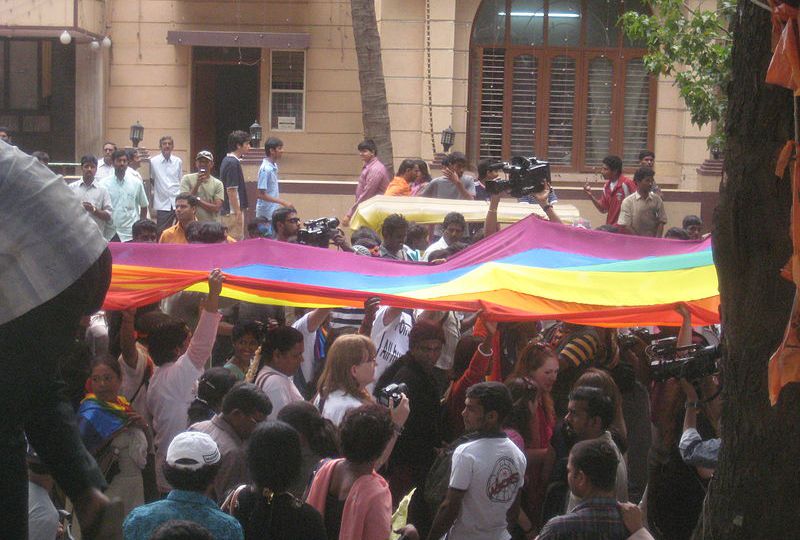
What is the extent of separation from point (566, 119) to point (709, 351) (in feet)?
51.7

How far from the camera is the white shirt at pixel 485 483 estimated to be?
5.80 metres

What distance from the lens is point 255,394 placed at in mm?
5984

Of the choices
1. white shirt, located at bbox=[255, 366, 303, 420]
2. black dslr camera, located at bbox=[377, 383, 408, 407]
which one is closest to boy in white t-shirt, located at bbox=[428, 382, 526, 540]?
black dslr camera, located at bbox=[377, 383, 408, 407]

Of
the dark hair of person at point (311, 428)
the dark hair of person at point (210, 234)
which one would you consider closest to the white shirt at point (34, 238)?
the dark hair of person at point (311, 428)

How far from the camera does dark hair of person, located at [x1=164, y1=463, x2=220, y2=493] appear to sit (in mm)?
4875

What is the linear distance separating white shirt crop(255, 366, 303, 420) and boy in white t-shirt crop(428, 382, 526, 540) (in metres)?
1.24

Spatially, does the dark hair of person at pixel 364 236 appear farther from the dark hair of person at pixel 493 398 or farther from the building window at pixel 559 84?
the building window at pixel 559 84

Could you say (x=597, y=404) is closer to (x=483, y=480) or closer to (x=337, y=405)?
(x=483, y=480)

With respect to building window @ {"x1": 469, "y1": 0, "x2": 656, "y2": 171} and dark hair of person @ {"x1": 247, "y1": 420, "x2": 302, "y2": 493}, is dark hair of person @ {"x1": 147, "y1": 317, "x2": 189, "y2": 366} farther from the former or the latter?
building window @ {"x1": 469, "y1": 0, "x2": 656, "y2": 171}

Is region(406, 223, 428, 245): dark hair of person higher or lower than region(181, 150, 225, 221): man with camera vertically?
lower

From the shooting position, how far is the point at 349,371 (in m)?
6.66

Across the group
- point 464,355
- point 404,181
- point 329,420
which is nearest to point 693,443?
point 329,420

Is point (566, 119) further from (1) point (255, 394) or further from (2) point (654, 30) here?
(1) point (255, 394)

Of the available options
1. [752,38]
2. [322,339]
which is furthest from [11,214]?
[322,339]
